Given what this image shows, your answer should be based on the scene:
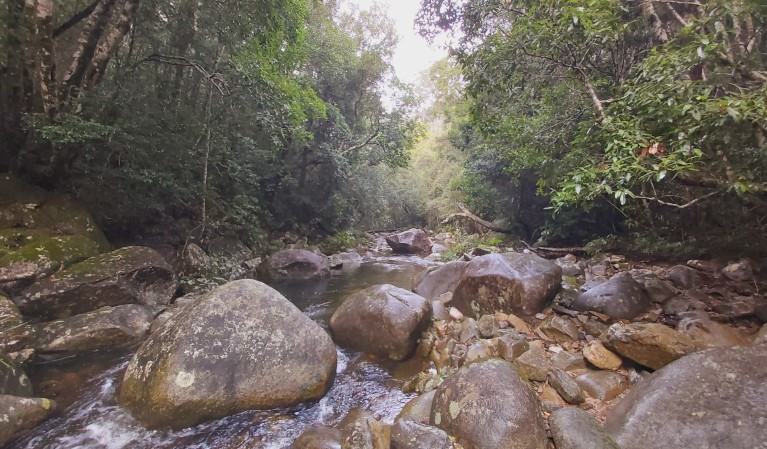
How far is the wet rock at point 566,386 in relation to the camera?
330 centimetres

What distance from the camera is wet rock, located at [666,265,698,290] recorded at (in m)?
4.98

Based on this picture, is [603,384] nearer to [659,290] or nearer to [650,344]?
[650,344]

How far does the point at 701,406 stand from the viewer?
2.43 metres

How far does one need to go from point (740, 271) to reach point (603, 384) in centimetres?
321

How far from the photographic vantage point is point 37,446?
2.96 metres

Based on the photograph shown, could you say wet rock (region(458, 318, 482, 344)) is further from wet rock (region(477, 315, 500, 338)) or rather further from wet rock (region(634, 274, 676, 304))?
wet rock (region(634, 274, 676, 304))

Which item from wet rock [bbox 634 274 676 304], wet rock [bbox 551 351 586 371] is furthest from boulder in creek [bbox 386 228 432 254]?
wet rock [bbox 551 351 586 371]

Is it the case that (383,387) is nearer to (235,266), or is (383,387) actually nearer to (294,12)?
(235,266)

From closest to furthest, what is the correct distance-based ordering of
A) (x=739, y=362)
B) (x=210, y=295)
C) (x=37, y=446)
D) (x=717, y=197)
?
(x=739, y=362) < (x=37, y=446) < (x=210, y=295) < (x=717, y=197)

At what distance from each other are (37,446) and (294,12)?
948 centimetres

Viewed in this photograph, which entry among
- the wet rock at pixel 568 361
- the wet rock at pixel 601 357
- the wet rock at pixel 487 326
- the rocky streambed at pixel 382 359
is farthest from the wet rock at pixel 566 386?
the wet rock at pixel 487 326

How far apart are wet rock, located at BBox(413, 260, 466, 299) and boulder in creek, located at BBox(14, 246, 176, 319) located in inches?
183

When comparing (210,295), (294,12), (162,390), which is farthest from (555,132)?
(294,12)

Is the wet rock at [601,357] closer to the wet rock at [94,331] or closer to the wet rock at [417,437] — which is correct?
the wet rock at [417,437]
